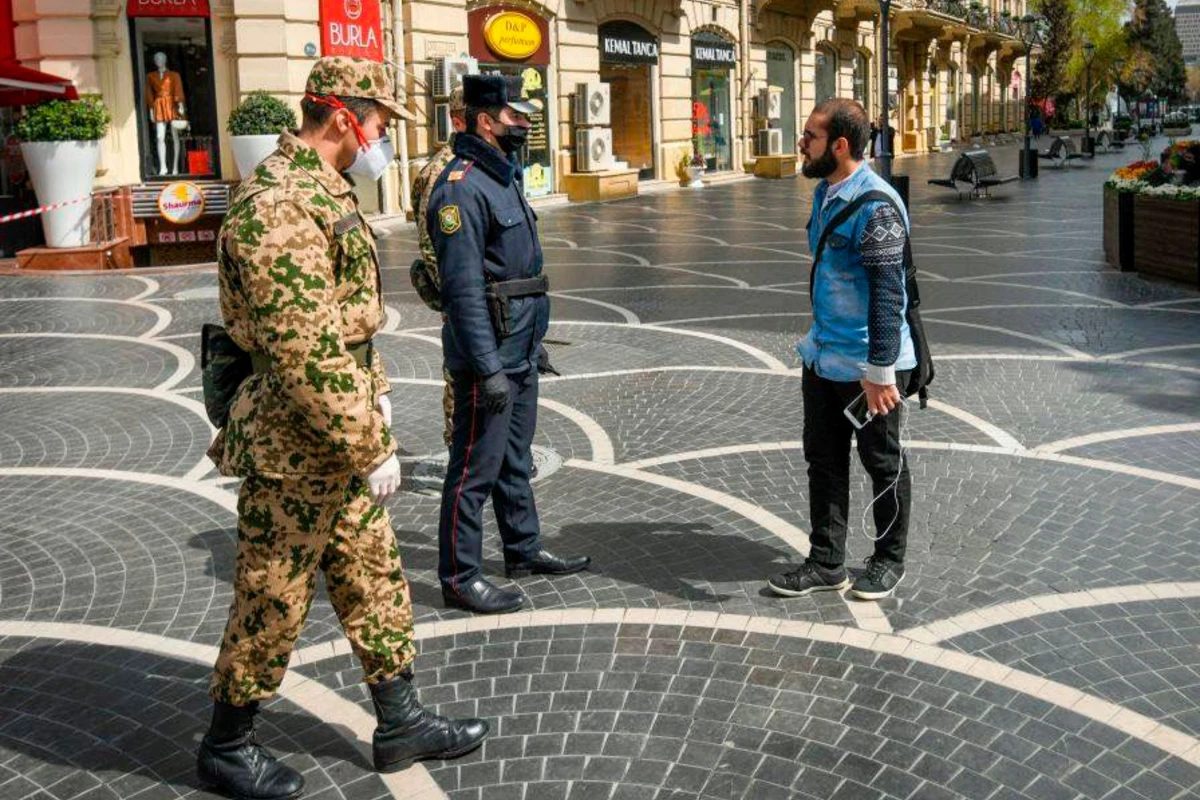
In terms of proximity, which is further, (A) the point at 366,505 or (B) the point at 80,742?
(B) the point at 80,742

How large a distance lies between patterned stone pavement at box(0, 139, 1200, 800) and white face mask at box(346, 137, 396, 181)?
1.78 meters

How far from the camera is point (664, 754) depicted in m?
3.81

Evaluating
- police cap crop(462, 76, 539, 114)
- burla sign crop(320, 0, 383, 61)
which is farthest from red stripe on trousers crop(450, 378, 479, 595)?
burla sign crop(320, 0, 383, 61)

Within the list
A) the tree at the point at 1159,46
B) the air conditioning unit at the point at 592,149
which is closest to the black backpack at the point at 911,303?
the air conditioning unit at the point at 592,149

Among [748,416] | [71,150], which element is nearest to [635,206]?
[71,150]

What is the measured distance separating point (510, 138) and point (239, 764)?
2614 millimetres

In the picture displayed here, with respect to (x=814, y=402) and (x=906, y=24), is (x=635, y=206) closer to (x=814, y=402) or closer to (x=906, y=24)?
(x=814, y=402)

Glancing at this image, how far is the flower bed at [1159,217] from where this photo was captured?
1295 cm

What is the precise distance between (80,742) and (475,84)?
9.12 ft

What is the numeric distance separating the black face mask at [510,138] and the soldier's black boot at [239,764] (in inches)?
96.1

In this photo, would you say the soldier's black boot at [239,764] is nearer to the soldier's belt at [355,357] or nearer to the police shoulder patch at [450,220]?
the soldier's belt at [355,357]

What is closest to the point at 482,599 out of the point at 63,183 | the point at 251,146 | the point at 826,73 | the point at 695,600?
the point at 695,600

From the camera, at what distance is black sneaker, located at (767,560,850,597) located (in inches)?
197

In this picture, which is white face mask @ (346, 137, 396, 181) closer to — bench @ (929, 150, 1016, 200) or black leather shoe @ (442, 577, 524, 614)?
black leather shoe @ (442, 577, 524, 614)
